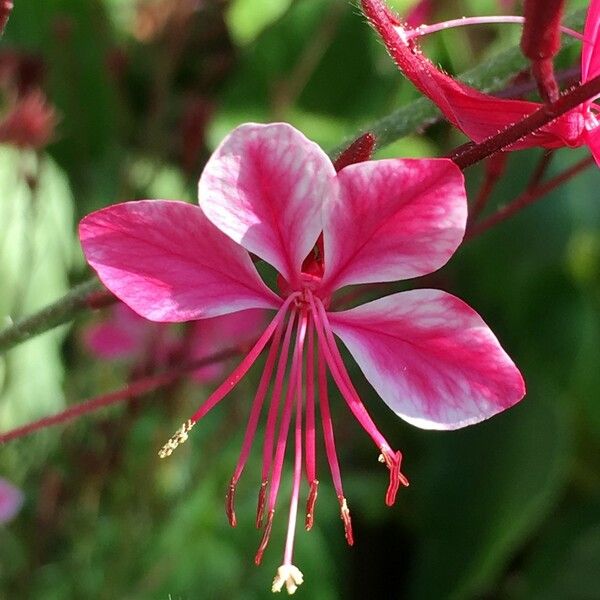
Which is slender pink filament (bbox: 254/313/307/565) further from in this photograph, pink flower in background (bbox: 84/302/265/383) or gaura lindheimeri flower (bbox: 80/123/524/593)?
pink flower in background (bbox: 84/302/265/383)

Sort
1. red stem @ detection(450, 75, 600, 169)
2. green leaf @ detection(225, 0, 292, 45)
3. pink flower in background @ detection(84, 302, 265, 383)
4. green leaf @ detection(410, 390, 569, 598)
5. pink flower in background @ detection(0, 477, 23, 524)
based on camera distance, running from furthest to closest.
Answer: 1. green leaf @ detection(225, 0, 292, 45)
2. green leaf @ detection(410, 390, 569, 598)
3. pink flower in background @ detection(84, 302, 265, 383)
4. pink flower in background @ detection(0, 477, 23, 524)
5. red stem @ detection(450, 75, 600, 169)

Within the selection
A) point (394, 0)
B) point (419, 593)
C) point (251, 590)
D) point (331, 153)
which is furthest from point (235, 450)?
point (331, 153)

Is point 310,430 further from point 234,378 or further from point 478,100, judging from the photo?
point 478,100

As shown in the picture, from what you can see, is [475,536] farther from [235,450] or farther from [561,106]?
[561,106]

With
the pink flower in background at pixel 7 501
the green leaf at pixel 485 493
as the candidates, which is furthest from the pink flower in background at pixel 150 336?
the green leaf at pixel 485 493

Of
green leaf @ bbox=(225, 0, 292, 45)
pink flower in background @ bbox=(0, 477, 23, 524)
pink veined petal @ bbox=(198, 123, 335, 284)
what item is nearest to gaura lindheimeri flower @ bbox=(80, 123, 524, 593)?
pink veined petal @ bbox=(198, 123, 335, 284)

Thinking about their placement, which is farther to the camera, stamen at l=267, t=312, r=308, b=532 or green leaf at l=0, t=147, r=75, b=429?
green leaf at l=0, t=147, r=75, b=429

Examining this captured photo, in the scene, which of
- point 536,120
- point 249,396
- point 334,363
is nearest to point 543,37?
point 536,120
